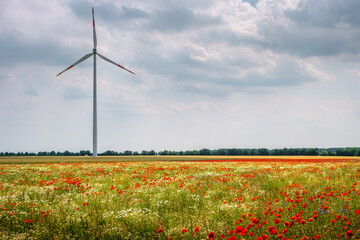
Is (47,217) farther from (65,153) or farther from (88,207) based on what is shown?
(65,153)

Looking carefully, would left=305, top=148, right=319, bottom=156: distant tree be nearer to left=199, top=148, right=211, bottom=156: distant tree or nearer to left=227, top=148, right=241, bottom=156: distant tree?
left=227, top=148, right=241, bottom=156: distant tree

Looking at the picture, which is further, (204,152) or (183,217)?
(204,152)

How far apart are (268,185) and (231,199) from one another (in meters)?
3.22

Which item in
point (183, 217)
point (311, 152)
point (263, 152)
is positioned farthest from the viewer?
point (263, 152)

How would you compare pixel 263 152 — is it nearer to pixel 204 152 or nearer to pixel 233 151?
pixel 233 151

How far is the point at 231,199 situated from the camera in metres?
10.7

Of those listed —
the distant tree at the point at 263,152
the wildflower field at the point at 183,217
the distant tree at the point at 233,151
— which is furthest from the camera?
the distant tree at the point at 233,151

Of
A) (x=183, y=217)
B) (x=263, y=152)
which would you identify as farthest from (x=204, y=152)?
(x=183, y=217)

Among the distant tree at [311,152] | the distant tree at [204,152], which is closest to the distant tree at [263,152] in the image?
the distant tree at [311,152]

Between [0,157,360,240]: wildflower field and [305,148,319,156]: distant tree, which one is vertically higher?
[0,157,360,240]: wildflower field

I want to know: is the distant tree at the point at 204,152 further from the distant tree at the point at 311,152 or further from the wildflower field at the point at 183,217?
the wildflower field at the point at 183,217

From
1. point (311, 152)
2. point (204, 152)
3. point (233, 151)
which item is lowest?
point (311, 152)

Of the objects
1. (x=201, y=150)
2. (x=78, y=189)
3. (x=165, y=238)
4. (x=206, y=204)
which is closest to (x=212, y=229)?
(x=165, y=238)

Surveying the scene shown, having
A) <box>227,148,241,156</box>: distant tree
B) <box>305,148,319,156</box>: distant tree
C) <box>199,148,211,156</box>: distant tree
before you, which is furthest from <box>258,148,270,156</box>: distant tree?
<box>199,148,211,156</box>: distant tree
